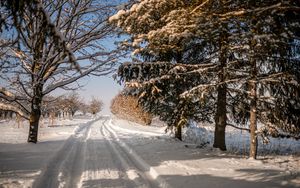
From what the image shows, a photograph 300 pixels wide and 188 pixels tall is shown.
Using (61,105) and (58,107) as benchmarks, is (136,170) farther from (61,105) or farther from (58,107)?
(58,107)

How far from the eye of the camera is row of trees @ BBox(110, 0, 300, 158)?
20.2ft

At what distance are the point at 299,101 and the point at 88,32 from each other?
873 cm

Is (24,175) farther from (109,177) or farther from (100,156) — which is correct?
(100,156)

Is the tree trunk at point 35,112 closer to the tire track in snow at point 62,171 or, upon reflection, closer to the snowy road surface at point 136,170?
the snowy road surface at point 136,170

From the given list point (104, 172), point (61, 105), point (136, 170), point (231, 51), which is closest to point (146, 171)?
point (136, 170)

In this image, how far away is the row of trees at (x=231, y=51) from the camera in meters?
6.15

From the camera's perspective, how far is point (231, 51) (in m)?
8.16

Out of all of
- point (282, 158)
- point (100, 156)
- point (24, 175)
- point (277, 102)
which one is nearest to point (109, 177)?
point (24, 175)

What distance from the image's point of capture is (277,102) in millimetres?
8414

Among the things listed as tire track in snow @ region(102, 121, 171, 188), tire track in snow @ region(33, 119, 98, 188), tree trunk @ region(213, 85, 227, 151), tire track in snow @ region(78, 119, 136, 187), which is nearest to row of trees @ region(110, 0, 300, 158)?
tree trunk @ region(213, 85, 227, 151)

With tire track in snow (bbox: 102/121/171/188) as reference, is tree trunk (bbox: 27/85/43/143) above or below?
above

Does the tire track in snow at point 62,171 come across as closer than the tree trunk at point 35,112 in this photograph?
Yes

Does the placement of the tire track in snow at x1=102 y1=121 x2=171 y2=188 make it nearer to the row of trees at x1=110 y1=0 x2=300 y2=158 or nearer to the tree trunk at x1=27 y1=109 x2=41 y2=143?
the row of trees at x1=110 y1=0 x2=300 y2=158

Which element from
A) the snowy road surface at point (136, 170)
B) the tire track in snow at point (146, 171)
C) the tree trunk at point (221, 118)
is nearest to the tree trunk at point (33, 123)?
the snowy road surface at point (136, 170)
